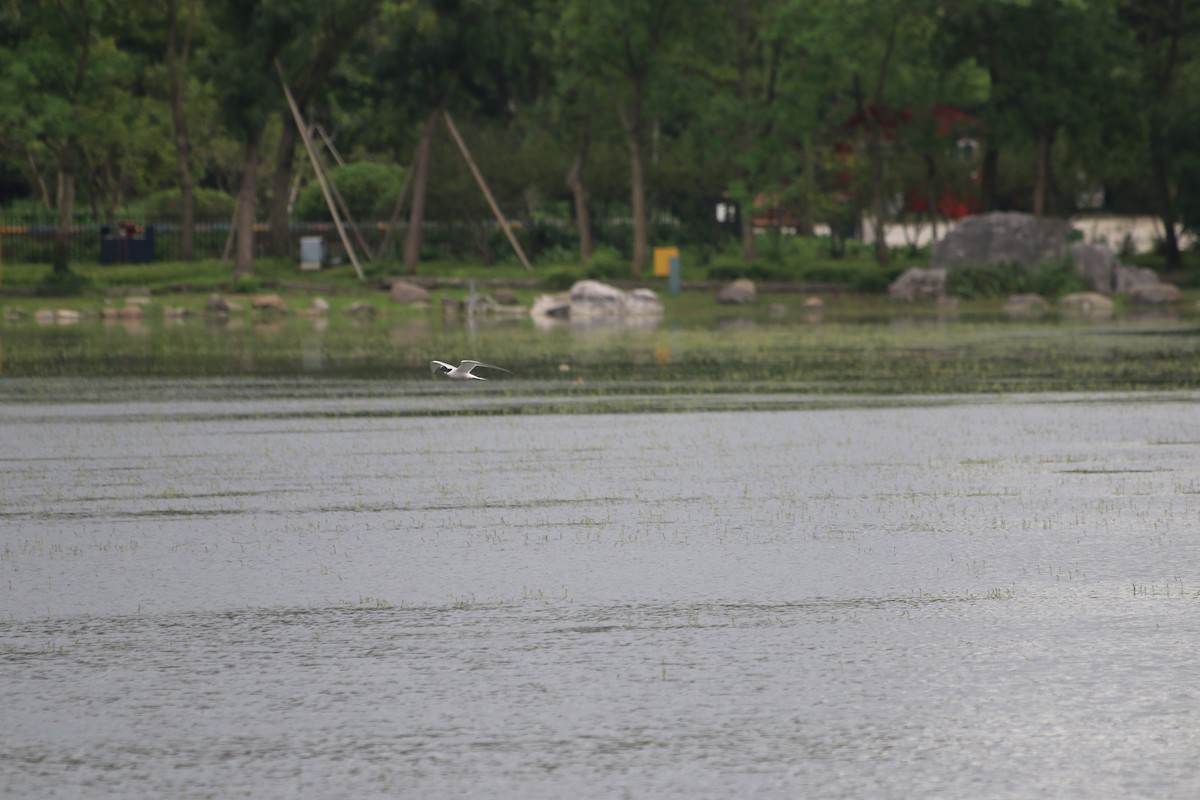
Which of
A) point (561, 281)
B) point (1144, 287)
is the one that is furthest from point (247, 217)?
point (1144, 287)

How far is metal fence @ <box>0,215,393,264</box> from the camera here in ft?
206

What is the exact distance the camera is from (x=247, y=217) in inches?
2232

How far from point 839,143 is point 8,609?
54.4 m

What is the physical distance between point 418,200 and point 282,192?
507 centimetres

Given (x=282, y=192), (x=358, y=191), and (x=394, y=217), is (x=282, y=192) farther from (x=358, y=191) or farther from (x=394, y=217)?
(x=358, y=191)

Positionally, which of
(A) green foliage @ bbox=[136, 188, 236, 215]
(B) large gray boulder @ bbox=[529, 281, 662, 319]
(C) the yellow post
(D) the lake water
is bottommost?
(D) the lake water

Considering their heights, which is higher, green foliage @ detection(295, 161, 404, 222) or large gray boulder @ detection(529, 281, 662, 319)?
green foliage @ detection(295, 161, 404, 222)

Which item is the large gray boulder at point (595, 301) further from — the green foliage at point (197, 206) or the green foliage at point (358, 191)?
the green foliage at point (197, 206)

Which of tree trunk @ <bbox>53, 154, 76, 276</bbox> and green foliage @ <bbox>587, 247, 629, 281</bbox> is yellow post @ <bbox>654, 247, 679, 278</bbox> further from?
tree trunk @ <bbox>53, 154, 76, 276</bbox>

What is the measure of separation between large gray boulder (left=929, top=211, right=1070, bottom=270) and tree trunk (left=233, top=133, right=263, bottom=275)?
20639mm

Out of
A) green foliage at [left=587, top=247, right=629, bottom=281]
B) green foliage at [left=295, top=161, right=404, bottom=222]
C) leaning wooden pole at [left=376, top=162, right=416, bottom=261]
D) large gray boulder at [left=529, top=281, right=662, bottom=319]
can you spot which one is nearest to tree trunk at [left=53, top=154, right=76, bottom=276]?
leaning wooden pole at [left=376, top=162, right=416, bottom=261]

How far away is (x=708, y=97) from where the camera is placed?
6156 centimetres

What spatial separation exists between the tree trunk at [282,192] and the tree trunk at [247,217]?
271cm

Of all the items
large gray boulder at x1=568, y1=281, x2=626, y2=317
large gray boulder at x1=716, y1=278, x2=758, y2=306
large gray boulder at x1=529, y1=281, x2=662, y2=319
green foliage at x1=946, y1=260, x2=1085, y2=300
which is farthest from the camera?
green foliage at x1=946, y1=260, x2=1085, y2=300
